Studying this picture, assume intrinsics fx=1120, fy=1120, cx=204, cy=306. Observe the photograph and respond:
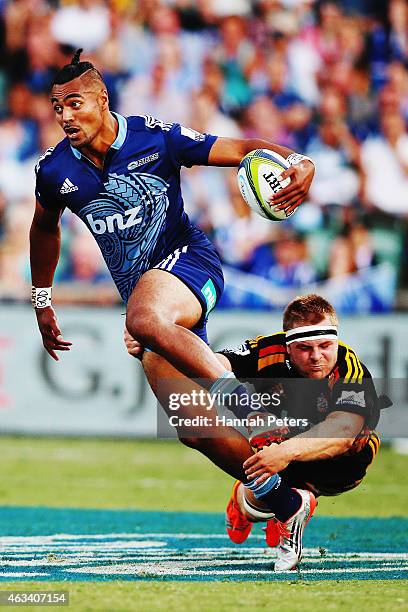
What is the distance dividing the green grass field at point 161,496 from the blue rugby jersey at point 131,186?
1.97m

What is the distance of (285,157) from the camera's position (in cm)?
571

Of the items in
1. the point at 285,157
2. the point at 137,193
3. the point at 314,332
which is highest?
the point at 285,157

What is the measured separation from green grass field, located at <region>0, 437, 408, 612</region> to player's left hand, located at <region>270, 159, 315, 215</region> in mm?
1815

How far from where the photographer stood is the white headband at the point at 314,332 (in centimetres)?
598

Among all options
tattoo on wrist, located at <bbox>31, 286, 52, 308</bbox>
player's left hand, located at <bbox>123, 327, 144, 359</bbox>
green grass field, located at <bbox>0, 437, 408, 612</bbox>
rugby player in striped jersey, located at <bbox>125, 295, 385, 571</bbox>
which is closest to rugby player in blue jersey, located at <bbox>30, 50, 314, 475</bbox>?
player's left hand, located at <bbox>123, 327, 144, 359</bbox>

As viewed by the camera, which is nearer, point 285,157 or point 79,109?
point 285,157

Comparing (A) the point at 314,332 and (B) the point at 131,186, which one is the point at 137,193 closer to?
(B) the point at 131,186

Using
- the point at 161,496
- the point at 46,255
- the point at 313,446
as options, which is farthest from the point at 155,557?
the point at 161,496

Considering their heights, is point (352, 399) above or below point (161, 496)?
above

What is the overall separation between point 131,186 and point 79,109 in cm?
50

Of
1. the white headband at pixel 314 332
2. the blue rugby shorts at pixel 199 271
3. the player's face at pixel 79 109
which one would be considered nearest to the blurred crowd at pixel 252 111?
the blue rugby shorts at pixel 199 271

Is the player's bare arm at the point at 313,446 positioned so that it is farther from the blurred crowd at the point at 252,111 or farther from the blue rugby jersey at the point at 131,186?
the blurred crowd at the point at 252,111

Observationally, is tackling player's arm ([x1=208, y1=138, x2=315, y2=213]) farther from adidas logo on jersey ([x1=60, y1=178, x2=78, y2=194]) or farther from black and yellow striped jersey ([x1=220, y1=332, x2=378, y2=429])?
black and yellow striped jersey ([x1=220, y1=332, x2=378, y2=429])

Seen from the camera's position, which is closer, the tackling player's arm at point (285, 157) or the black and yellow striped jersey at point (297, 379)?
the tackling player's arm at point (285, 157)
